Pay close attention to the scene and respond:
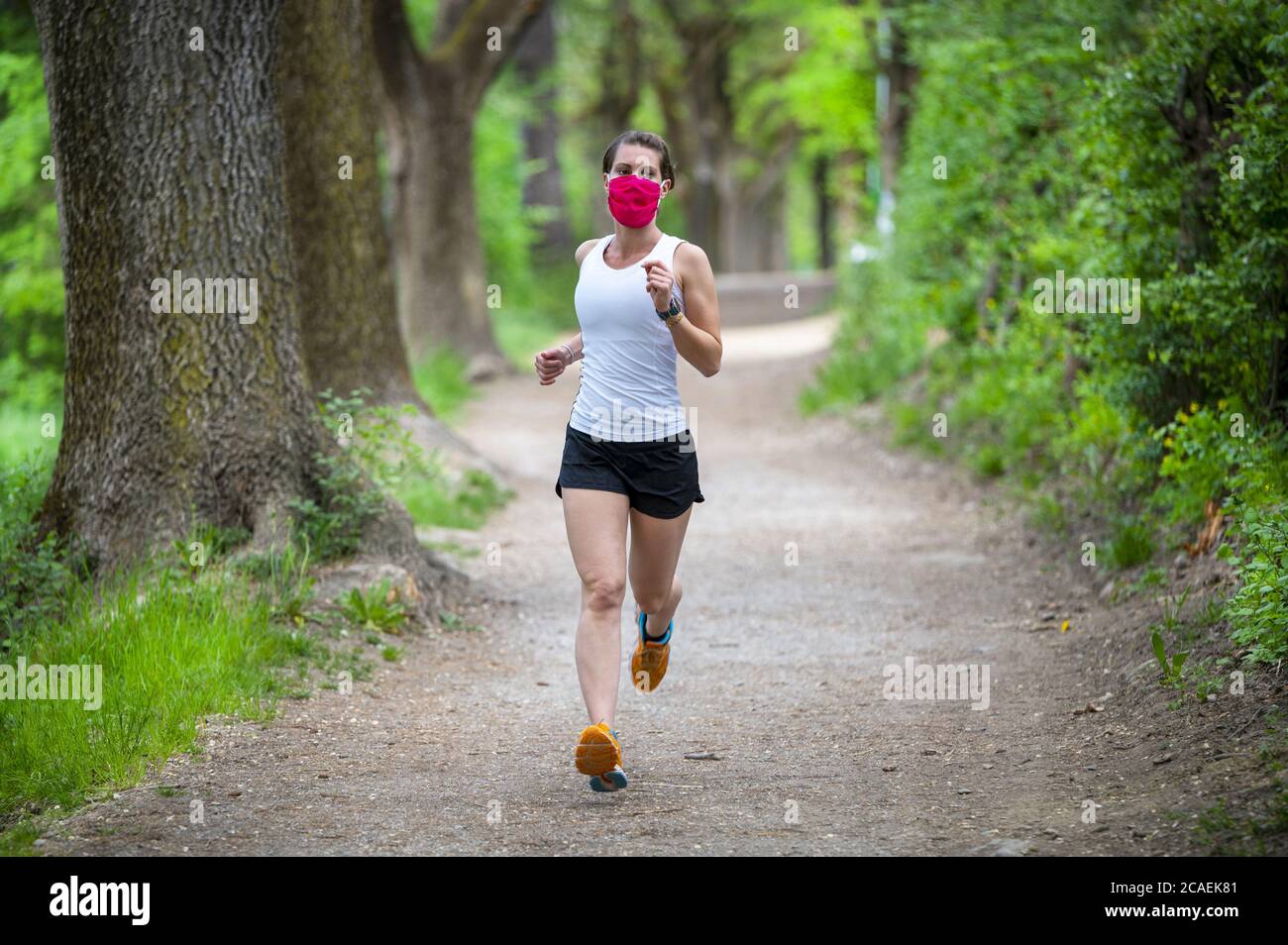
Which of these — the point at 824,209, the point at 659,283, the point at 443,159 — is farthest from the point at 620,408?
the point at 824,209

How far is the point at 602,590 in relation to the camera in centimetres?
501

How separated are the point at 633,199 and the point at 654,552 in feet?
3.99

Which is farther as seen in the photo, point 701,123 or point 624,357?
point 701,123

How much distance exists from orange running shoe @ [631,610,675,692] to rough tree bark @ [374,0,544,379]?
12.3m

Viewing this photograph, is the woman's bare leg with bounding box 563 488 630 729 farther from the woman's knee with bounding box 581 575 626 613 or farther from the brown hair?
the brown hair

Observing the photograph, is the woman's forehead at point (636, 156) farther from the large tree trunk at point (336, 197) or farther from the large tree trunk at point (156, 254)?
the large tree trunk at point (336, 197)

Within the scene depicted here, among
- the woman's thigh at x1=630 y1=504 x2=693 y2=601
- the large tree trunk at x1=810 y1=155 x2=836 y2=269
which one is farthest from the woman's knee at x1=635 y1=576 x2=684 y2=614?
the large tree trunk at x1=810 y1=155 x2=836 y2=269

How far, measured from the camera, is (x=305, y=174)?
10406 mm

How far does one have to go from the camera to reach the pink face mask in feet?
16.4

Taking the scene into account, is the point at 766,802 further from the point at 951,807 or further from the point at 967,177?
the point at 967,177

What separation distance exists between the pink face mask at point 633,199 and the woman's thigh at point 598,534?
0.92 meters

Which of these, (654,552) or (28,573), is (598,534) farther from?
(28,573)

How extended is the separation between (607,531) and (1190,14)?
4.64 meters

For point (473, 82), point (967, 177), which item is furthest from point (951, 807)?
point (473, 82)
